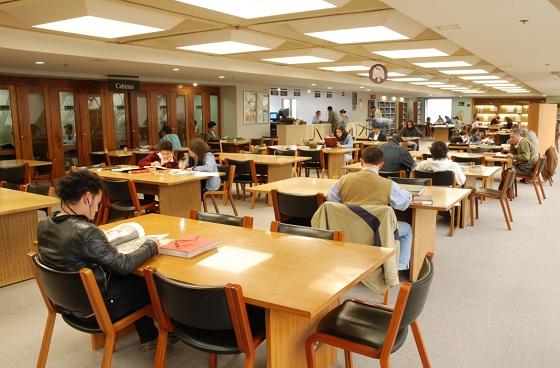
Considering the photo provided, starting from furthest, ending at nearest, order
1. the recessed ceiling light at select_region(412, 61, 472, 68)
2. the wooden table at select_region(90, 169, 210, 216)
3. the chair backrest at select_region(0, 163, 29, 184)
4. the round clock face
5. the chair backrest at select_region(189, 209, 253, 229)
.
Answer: the recessed ceiling light at select_region(412, 61, 472, 68)
the round clock face
the chair backrest at select_region(0, 163, 29, 184)
the wooden table at select_region(90, 169, 210, 216)
the chair backrest at select_region(189, 209, 253, 229)

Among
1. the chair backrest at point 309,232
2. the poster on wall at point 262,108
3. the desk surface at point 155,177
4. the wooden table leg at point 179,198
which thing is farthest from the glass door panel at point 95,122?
the chair backrest at point 309,232

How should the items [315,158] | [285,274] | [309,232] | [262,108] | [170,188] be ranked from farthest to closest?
[262,108] < [315,158] < [170,188] < [309,232] < [285,274]

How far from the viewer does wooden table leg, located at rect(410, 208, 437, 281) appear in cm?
404

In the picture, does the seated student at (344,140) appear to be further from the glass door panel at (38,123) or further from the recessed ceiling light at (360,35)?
the glass door panel at (38,123)

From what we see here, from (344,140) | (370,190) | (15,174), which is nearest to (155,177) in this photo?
(15,174)

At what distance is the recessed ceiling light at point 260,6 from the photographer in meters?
4.03

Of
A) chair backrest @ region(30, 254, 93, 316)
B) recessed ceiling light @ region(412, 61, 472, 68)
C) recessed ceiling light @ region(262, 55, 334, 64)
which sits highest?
recessed ceiling light @ region(262, 55, 334, 64)

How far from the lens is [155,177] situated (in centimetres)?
552

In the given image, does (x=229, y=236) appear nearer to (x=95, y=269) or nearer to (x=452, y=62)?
(x=95, y=269)

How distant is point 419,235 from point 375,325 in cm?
204

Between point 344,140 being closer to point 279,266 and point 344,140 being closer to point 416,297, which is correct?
point 279,266

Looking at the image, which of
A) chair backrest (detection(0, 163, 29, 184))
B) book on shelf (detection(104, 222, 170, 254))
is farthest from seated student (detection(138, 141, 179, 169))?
book on shelf (detection(104, 222, 170, 254))

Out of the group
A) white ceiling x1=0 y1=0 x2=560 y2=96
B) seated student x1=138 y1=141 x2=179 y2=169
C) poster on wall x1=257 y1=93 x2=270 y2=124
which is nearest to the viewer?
white ceiling x1=0 y1=0 x2=560 y2=96

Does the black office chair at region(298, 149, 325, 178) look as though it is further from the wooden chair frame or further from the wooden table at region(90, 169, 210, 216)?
the wooden table at region(90, 169, 210, 216)
